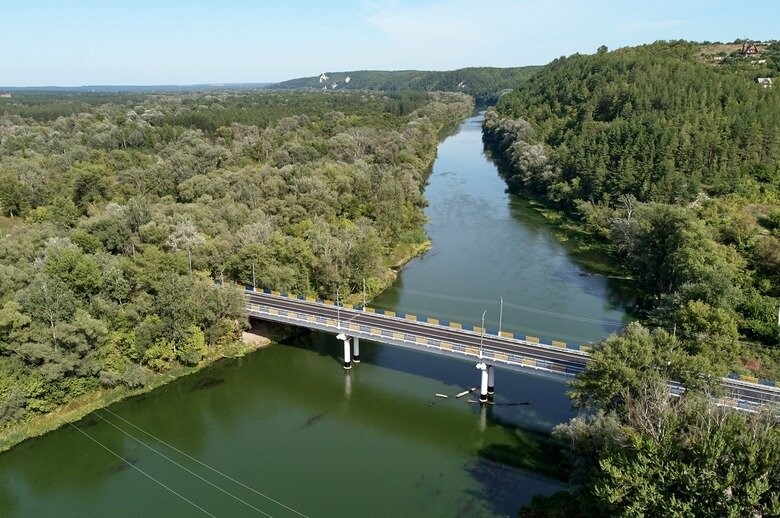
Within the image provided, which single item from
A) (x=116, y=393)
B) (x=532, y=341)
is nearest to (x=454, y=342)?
(x=532, y=341)

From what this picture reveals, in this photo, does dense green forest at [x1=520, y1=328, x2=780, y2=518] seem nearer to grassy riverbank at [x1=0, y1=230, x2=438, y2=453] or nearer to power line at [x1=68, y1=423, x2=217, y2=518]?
power line at [x1=68, y1=423, x2=217, y2=518]

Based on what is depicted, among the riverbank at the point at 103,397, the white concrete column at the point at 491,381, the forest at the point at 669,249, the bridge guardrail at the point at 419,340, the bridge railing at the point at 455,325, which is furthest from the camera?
the bridge railing at the point at 455,325

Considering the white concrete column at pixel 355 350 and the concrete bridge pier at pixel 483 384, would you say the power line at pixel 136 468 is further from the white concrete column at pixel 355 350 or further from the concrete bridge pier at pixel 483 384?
the concrete bridge pier at pixel 483 384

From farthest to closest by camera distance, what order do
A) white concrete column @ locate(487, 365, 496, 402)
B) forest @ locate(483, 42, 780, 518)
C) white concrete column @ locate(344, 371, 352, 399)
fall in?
white concrete column @ locate(344, 371, 352, 399) → white concrete column @ locate(487, 365, 496, 402) → forest @ locate(483, 42, 780, 518)

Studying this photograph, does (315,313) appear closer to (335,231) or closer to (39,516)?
(335,231)

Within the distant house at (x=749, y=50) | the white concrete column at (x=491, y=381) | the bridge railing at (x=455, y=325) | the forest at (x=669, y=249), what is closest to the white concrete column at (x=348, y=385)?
the bridge railing at (x=455, y=325)

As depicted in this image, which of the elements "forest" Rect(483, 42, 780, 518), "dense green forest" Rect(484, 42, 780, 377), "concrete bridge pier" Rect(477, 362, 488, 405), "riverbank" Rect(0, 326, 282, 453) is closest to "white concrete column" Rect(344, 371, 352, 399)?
"riverbank" Rect(0, 326, 282, 453)

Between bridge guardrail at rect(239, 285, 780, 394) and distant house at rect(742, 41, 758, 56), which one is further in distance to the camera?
distant house at rect(742, 41, 758, 56)
